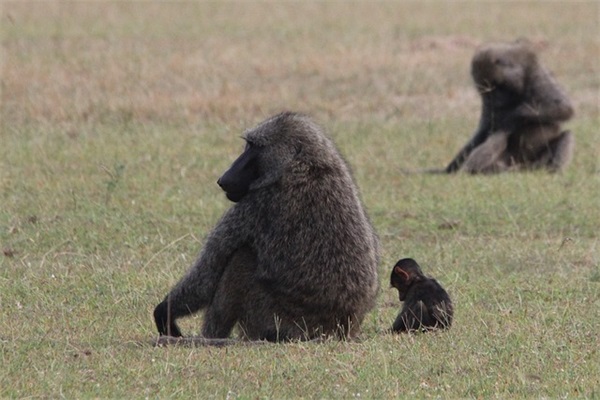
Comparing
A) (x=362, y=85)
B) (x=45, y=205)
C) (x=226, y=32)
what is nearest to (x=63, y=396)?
(x=45, y=205)

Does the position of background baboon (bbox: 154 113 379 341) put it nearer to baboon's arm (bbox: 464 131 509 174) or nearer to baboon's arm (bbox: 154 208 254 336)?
baboon's arm (bbox: 154 208 254 336)

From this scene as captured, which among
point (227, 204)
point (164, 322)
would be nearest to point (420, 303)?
point (164, 322)

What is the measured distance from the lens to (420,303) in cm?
695

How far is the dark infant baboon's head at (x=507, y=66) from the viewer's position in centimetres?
1384

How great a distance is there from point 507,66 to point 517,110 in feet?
1.62

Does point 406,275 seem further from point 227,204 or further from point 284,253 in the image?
point 227,204

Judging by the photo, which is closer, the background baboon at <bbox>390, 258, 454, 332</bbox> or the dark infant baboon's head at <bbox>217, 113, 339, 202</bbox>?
the dark infant baboon's head at <bbox>217, 113, 339, 202</bbox>

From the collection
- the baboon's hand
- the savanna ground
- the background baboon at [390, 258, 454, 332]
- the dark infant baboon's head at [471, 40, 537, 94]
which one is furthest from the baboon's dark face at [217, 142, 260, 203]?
the dark infant baboon's head at [471, 40, 537, 94]

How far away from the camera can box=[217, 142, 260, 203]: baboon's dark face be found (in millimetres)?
6777

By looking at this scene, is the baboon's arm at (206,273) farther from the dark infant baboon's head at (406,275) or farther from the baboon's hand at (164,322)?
the dark infant baboon's head at (406,275)

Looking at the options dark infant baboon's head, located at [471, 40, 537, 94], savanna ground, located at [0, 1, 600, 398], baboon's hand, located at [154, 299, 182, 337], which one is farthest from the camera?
dark infant baboon's head, located at [471, 40, 537, 94]

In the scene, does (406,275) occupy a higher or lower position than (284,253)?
lower

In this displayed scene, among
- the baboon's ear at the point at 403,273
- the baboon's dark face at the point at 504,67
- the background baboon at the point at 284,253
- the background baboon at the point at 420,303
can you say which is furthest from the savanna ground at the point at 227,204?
the baboon's dark face at the point at 504,67

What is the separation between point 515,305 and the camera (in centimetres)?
771
